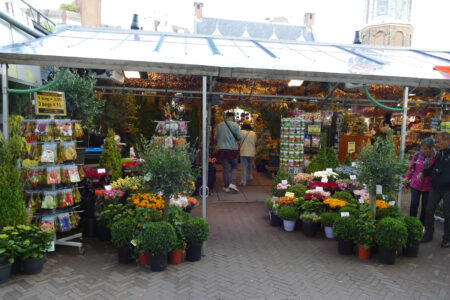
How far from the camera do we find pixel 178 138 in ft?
22.7

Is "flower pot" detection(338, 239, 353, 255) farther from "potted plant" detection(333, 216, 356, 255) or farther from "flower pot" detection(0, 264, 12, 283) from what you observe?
"flower pot" detection(0, 264, 12, 283)

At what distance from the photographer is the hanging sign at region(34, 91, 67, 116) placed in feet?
14.6

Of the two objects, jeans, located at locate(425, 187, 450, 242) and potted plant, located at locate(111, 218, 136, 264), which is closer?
potted plant, located at locate(111, 218, 136, 264)

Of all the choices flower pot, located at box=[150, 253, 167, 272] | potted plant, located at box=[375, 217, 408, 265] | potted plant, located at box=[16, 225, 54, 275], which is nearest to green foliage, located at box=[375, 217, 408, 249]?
potted plant, located at box=[375, 217, 408, 265]

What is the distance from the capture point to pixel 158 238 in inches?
156

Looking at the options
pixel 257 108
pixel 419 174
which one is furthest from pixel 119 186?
pixel 257 108

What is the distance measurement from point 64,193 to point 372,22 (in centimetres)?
5276

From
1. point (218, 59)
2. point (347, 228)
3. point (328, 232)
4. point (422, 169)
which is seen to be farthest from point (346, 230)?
point (218, 59)

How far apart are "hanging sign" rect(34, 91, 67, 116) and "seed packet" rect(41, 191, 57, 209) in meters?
1.11

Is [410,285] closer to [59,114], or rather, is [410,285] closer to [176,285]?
[176,285]

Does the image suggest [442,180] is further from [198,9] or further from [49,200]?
[198,9]

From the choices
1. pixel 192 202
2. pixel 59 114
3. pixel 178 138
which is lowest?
pixel 192 202

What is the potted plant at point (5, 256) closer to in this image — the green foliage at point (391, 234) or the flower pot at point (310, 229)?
the flower pot at point (310, 229)

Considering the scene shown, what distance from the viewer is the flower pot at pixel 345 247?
4693mm
